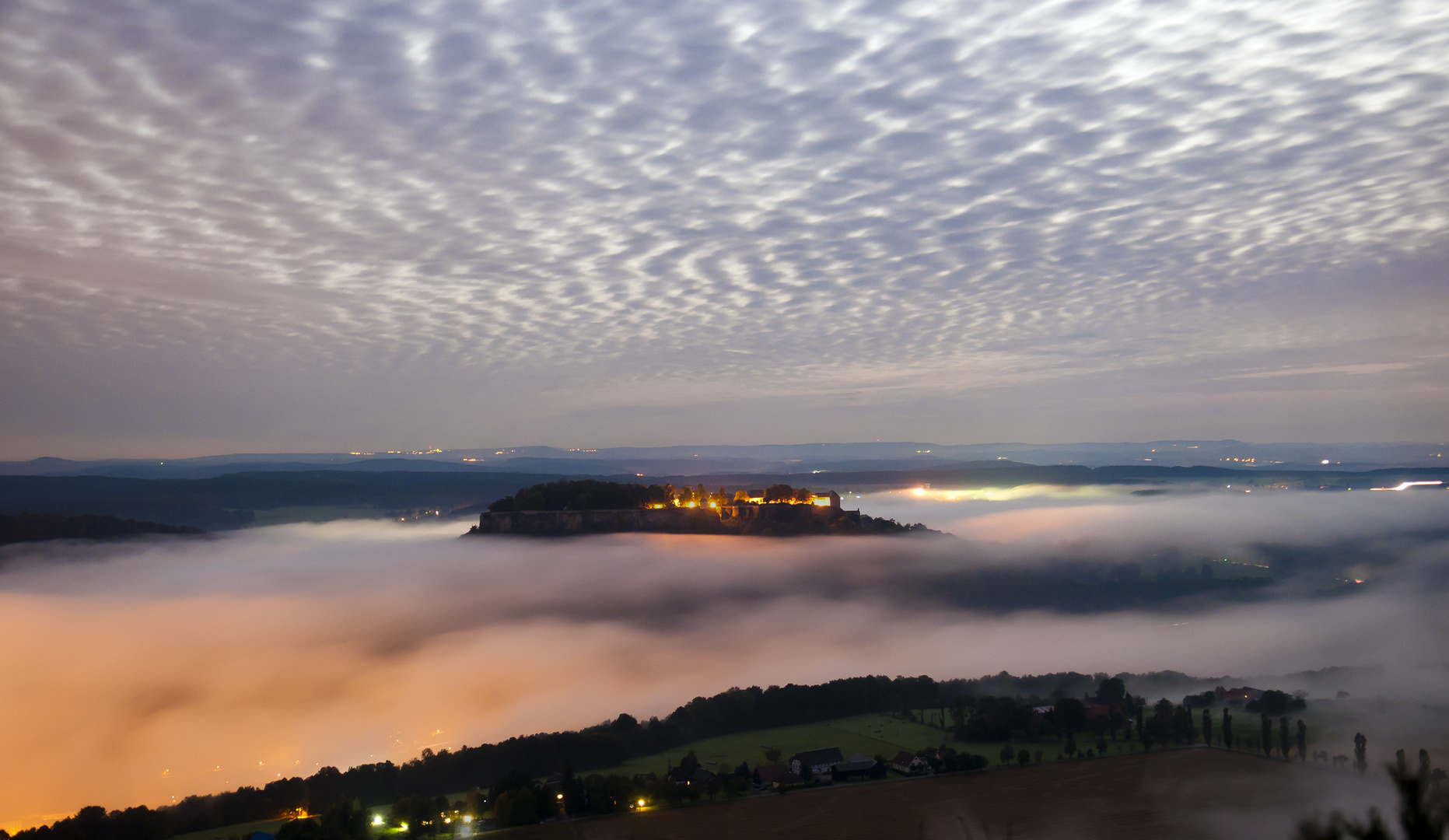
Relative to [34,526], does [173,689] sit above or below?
below

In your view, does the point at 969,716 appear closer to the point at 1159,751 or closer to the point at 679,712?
the point at 1159,751

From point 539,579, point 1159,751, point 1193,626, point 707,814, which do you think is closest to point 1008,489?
point 1193,626

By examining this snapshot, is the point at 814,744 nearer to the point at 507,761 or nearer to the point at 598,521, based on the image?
the point at 507,761

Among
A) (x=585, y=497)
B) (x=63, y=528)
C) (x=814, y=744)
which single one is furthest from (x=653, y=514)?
(x=63, y=528)

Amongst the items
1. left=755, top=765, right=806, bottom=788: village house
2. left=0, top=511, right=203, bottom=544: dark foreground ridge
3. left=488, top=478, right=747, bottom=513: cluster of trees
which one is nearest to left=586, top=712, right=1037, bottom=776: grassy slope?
left=755, top=765, right=806, bottom=788: village house

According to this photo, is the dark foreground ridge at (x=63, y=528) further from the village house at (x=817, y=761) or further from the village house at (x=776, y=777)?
the village house at (x=817, y=761)

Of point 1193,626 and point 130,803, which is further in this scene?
point 1193,626
